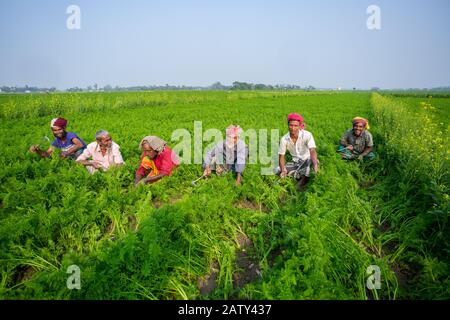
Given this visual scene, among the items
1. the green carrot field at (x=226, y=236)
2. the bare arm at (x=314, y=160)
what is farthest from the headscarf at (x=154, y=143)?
the bare arm at (x=314, y=160)

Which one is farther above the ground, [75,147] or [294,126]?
[294,126]

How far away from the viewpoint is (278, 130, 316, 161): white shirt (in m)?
6.02

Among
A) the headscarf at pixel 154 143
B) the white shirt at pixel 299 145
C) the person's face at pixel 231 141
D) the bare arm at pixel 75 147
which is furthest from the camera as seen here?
the bare arm at pixel 75 147

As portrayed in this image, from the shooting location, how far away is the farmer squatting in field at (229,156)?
5594 mm

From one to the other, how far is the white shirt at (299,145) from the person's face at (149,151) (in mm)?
2449

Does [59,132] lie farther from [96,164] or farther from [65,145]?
[96,164]

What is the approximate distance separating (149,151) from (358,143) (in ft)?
15.4

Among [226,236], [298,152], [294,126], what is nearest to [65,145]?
[226,236]

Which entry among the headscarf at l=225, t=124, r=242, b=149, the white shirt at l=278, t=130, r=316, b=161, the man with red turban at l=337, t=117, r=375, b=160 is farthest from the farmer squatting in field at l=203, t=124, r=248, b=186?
the man with red turban at l=337, t=117, r=375, b=160

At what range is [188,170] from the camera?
600 cm

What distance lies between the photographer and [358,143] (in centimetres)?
687

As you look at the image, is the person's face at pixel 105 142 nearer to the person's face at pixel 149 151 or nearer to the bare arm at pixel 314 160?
the person's face at pixel 149 151

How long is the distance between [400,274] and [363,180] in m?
2.85
